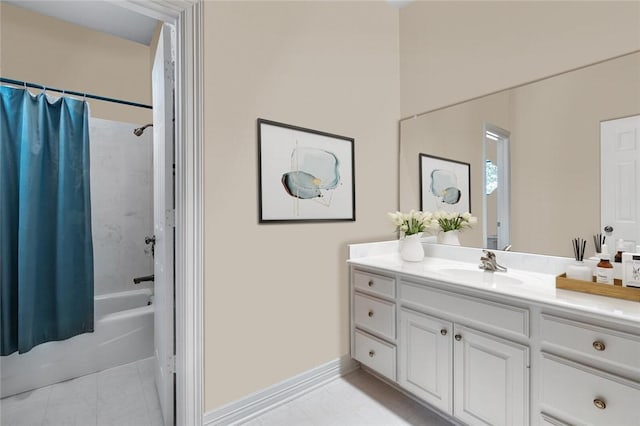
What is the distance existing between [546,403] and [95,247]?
3.38 meters

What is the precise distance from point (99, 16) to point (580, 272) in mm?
3739

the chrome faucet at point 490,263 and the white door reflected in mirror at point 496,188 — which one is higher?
the white door reflected in mirror at point 496,188

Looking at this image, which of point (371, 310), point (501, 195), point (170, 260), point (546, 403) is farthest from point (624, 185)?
point (170, 260)

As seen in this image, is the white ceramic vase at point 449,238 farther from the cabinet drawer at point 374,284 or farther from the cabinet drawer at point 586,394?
the cabinet drawer at point 586,394

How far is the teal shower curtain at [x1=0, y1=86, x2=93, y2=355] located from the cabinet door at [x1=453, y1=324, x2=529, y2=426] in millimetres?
2454

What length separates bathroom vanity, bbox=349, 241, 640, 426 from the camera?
1.00m

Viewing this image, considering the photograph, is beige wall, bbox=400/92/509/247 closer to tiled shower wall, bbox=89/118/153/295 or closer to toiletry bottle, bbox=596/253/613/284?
toiletry bottle, bbox=596/253/613/284

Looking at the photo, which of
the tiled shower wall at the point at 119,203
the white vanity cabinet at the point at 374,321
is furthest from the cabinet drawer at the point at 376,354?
the tiled shower wall at the point at 119,203

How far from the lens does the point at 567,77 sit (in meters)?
1.52

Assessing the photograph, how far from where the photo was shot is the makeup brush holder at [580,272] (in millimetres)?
1298

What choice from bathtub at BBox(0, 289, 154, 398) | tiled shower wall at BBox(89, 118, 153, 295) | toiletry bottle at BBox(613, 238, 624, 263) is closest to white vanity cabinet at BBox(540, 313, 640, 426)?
toiletry bottle at BBox(613, 238, 624, 263)

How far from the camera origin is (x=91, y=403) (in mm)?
1736

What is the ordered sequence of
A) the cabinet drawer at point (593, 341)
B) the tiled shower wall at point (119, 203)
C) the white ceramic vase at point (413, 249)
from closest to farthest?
the cabinet drawer at point (593, 341) → the white ceramic vase at point (413, 249) → the tiled shower wall at point (119, 203)

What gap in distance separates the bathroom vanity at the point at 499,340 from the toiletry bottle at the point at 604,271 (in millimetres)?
113
